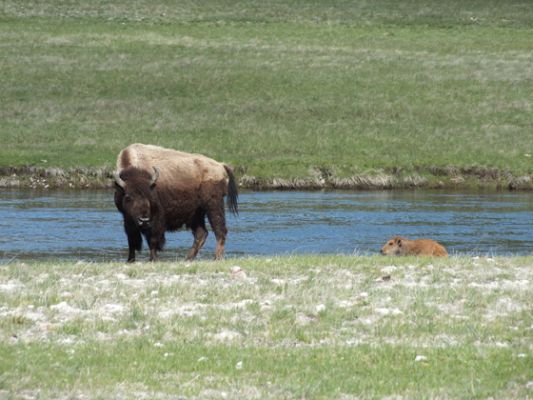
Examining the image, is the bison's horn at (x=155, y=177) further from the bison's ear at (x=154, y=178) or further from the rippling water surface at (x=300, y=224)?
the rippling water surface at (x=300, y=224)

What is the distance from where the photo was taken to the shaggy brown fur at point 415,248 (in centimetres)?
1978

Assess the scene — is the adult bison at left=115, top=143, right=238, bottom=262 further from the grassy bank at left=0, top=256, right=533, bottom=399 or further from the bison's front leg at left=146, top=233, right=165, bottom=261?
the grassy bank at left=0, top=256, right=533, bottom=399

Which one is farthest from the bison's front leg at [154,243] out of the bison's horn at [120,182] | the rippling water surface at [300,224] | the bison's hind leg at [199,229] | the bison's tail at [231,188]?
the rippling water surface at [300,224]

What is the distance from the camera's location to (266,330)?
1131 cm

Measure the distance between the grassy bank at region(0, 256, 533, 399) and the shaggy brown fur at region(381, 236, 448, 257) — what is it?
3882 millimetres

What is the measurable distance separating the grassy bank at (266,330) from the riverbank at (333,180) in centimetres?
1937

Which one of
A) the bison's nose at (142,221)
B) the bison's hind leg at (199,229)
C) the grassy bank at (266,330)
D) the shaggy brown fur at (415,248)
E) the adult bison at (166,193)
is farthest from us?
the bison's hind leg at (199,229)

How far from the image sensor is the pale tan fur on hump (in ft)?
63.1

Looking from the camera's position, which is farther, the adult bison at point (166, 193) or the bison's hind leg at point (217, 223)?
the bison's hind leg at point (217, 223)

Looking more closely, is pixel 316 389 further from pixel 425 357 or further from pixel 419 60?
pixel 419 60

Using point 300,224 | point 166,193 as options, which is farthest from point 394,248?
point 300,224

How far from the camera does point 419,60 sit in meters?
54.6

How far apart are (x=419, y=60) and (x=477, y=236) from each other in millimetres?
29451

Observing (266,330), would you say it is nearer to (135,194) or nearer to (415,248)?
(135,194)
